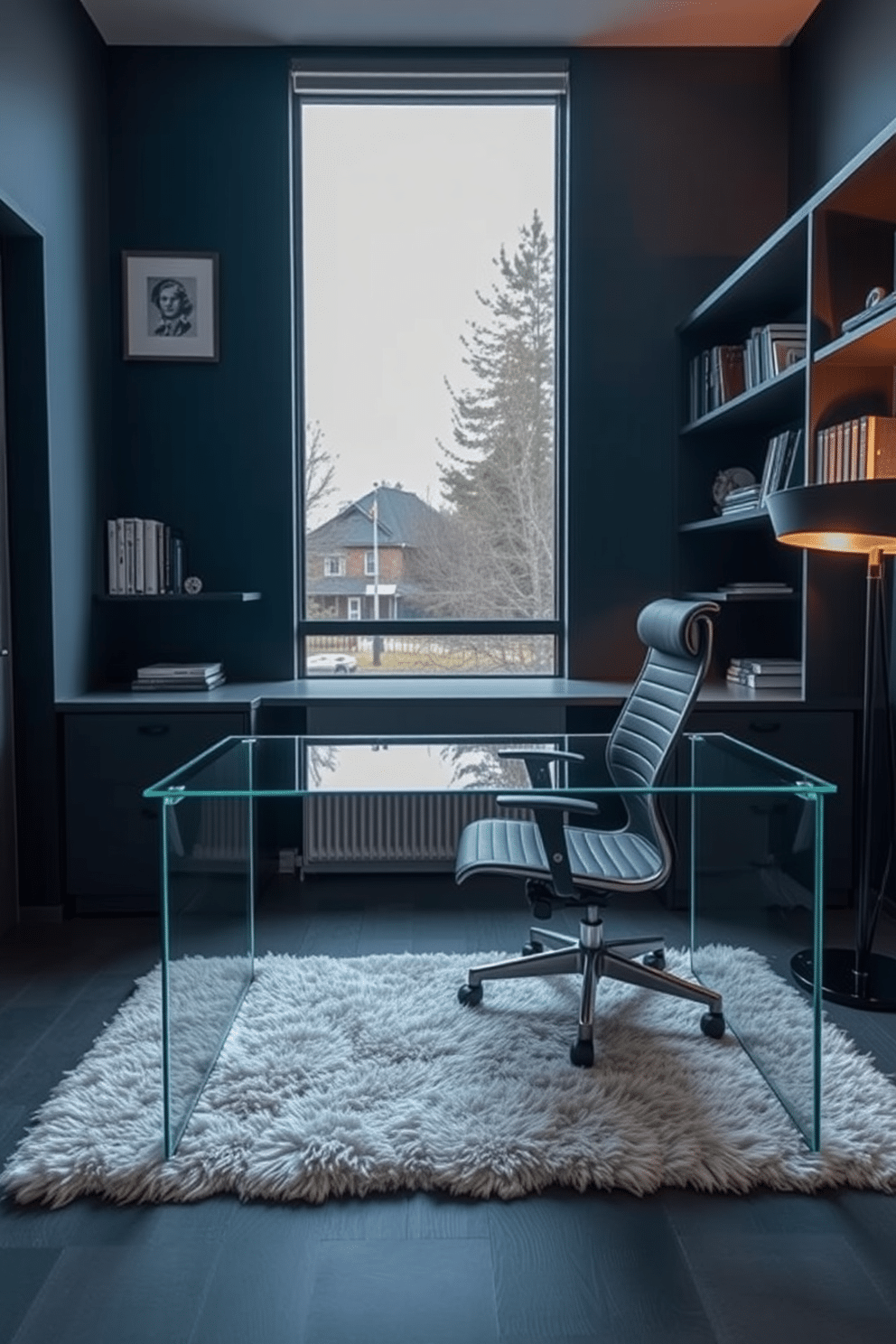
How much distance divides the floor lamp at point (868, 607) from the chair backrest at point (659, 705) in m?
0.33

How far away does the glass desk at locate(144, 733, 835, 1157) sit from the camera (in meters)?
2.01

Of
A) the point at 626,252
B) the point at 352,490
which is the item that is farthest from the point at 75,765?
the point at 626,252

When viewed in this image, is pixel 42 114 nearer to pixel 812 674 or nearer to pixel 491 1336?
pixel 812 674

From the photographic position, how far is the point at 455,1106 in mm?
2074

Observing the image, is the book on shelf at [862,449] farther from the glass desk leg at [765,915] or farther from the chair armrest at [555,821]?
the chair armrest at [555,821]

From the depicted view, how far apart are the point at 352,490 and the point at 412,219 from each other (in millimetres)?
1134

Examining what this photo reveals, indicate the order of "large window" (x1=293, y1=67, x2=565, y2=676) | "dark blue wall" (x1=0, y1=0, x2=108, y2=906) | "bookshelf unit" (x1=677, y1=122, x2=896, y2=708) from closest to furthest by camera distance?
"bookshelf unit" (x1=677, y1=122, x2=896, y2=708) < "dark blue wall" (x1=0, y1=0, x2=108, y2=906) < "large window" (x1=293, y1=67, x2=565, y2=676)

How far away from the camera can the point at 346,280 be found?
160 inches

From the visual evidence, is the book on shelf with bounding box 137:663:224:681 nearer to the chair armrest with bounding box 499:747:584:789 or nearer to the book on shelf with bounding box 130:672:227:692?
the book on shelf with bounding box 130:672:227:692

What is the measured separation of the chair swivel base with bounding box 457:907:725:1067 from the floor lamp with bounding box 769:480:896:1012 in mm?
264

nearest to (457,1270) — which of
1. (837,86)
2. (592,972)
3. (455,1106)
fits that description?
(455,1106)

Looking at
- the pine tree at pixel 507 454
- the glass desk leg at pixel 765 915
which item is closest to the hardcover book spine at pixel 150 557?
the pine tree at pixel 507 454

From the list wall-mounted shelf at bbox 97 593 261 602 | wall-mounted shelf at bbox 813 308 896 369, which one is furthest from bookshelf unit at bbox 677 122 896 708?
wall-mounted shelf at bbox 97 593 261 602

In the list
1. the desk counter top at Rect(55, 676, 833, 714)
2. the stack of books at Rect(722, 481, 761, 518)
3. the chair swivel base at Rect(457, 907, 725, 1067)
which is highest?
the stack of books at Rect(722, 481, 761, 518)
